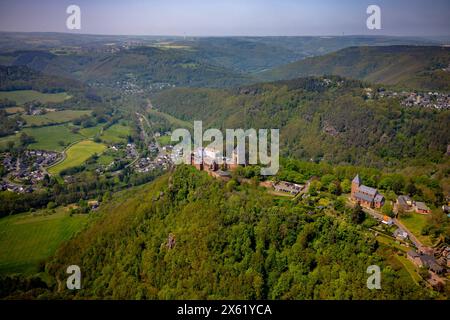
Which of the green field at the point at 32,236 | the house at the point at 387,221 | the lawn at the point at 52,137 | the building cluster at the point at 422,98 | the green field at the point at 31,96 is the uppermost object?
the green field at the point at 31,96

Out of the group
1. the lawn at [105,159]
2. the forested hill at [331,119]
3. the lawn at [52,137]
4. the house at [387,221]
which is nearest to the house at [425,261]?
the house at [387,221]

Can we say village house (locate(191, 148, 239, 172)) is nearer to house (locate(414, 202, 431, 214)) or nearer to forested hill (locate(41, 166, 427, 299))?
forested hill (locate(41, 166, 427, 299))

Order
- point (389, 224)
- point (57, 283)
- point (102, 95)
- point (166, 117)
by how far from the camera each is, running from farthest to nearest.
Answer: point (102, 95) < point (166, 117) < point (57, 283) < point (389, 224)

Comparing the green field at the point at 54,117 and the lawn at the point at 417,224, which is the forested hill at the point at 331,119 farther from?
the lawn at the point at 417,224

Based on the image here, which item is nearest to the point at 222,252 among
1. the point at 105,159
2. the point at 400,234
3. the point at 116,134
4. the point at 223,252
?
the point at 223,252

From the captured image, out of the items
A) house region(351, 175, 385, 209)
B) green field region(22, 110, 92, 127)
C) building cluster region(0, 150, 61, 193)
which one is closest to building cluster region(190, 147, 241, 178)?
house region(351, 175, 385, 209)

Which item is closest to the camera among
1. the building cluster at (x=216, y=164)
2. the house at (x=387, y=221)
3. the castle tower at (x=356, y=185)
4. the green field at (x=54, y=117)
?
the house at (x=387, y=221)

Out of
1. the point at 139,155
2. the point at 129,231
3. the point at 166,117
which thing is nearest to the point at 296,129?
the point at 139,155
